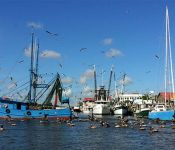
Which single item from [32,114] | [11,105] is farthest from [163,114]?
[11,105]

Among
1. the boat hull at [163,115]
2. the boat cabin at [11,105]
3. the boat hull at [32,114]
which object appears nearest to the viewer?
the boat hull at [163,115]

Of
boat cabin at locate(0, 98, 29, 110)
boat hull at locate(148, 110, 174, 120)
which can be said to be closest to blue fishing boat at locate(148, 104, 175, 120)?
boat hull at locate(148, 110, 174, 120)

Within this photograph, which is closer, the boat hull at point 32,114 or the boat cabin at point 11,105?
the boat hull at point 32,114

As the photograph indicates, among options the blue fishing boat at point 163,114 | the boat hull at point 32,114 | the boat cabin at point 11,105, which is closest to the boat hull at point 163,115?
the blue fishing boat at point 163,114

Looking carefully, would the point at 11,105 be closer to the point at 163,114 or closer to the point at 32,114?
the point at 32,114

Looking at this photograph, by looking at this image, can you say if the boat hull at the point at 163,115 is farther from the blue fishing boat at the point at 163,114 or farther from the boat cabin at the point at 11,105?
the boat cabin at the point at 11,105

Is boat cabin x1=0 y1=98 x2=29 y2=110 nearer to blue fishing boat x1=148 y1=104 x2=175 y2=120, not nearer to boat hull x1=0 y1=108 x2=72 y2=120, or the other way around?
boat hull x1=0 y1=108 x2=72 y2=120

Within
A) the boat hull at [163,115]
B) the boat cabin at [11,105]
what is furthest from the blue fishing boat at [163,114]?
the boat cabin at [11,105]

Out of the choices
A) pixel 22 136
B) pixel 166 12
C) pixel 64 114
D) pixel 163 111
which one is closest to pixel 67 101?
pixel 64 114

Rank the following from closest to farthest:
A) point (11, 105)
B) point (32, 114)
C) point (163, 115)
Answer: point (163, 115), point (32, 114), point (11, 105)

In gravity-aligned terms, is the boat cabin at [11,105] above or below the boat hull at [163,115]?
above

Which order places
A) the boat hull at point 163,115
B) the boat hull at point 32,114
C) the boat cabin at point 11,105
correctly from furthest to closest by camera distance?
the boat cabin at point 11,105 < the boat hull at point 32,114 < the boat hull at point 163,115

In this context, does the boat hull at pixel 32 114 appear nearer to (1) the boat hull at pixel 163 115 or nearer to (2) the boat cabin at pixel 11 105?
(2) the boat cabin at pixel 11 105

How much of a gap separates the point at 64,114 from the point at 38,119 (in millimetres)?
8368
